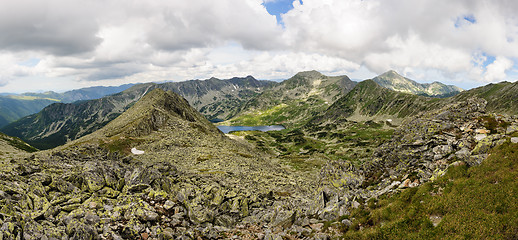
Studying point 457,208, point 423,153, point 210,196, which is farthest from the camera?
point 210,196

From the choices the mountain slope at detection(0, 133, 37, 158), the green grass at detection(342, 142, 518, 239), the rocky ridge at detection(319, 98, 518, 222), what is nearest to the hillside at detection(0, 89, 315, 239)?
the rocky ridge at detection(319, 98, 518, 222)

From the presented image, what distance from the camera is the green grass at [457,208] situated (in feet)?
44.7

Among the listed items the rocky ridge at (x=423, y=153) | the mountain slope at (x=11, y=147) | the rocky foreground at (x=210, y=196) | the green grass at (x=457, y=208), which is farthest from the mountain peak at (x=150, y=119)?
the green grass at (x=457, y=208)

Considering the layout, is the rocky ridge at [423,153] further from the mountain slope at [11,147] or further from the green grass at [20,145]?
the green grass at [20,145]

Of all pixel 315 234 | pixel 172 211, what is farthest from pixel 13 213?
pixel 315 234

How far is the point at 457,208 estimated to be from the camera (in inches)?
614

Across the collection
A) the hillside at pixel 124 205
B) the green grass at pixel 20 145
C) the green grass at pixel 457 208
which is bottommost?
the green grass at pixel 20 145

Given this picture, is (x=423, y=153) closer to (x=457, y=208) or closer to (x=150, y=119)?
(x=457, y=208)

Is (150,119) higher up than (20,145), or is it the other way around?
(150,119)

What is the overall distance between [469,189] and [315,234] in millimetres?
12418

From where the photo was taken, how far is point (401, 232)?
52.1ft

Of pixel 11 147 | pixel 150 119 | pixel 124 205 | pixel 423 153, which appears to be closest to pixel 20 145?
pixel 11 147

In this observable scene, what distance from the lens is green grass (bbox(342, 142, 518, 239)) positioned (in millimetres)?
13609

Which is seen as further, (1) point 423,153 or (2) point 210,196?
(2) point 210,196
